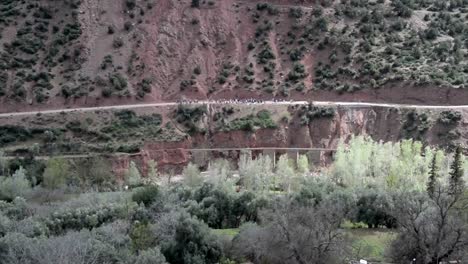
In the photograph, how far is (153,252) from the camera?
31.7m

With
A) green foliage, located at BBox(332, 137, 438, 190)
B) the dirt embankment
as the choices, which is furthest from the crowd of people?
green foliage, located at BBox(332, 137, 438, 190)

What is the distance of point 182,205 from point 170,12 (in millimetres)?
40700

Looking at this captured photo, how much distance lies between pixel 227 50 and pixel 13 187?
34.2 meters

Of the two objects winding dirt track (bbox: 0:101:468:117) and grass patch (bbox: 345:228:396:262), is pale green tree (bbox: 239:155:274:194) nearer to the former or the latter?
grass patch (bbox: 345:228:396:262)

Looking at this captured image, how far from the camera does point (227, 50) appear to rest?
78.4 meters

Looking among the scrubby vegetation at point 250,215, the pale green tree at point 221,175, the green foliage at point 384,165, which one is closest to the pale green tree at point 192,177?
the scrubby vegetation at point 250,215

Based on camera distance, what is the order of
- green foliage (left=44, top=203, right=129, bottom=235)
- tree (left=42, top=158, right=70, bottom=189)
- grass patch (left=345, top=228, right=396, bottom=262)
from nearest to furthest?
grass patch (left=345, top=228, right=396, bottom=262) → green foliage (left=44, top=203, right=129, bottom=235) → tree (left=42, top=158, right=70, bottom=189)

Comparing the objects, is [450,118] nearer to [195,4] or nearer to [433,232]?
[195,4]

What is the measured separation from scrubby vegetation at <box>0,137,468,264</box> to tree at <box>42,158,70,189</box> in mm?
97

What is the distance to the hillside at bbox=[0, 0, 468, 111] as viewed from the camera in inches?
2808

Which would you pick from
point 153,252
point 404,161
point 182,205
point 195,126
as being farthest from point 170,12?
point 153,252

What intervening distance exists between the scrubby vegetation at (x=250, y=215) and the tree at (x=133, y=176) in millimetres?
319

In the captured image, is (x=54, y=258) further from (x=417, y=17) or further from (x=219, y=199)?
(x=417, y=17)

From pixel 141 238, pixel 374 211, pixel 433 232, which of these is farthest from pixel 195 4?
pixel 433 232
